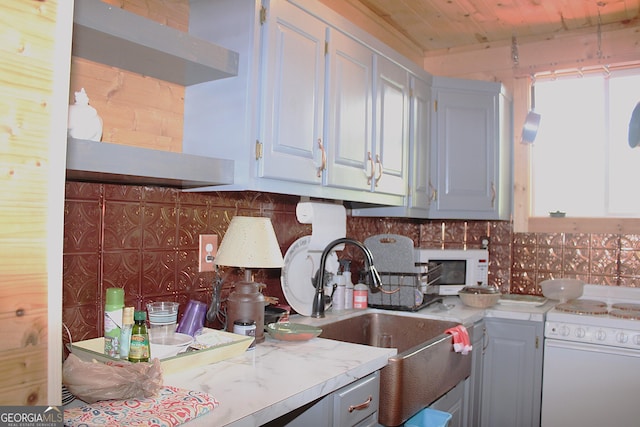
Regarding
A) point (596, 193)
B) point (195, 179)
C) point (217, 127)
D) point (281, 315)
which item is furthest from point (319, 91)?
point (596, 193)

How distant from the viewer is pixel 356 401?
5.56ft

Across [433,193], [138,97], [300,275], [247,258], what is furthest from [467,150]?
[138,97]

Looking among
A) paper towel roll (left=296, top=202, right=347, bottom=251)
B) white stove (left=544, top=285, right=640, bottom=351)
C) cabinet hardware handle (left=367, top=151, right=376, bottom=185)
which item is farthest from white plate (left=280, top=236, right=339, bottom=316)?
white stove (left=544, top=285, right=640, bottom=351)

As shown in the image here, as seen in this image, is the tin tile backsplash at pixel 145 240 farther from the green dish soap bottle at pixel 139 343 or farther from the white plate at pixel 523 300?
the white plate at pixel 523 300

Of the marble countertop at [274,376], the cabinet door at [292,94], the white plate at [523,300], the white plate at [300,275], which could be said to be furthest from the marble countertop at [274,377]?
the white plate at [523,300]

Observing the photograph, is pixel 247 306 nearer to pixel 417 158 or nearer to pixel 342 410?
pixel 342 410

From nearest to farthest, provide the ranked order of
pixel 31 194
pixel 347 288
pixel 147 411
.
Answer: pixel 31 194 < pixel 147 411 < pixel 347 288

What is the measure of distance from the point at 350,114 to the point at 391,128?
419mm

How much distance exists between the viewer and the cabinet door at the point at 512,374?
2.78 metres

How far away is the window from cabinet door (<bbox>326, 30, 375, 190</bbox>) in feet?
5.14

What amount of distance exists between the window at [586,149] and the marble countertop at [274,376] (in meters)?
2.11

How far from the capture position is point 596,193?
131 inches

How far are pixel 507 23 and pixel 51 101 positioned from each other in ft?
9.51

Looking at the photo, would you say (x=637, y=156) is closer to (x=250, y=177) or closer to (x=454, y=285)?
(x=454, y=285)
